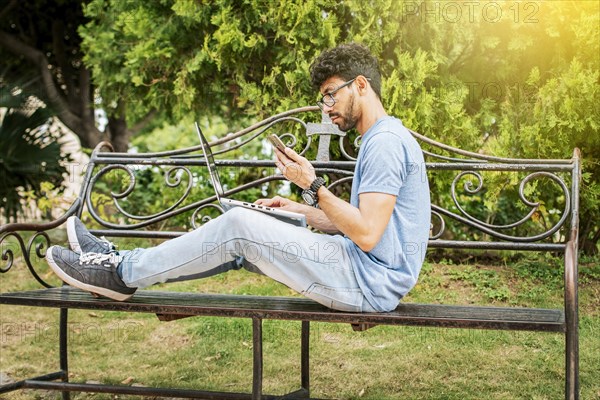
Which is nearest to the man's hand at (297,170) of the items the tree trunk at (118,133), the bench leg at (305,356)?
the bench leg at (305,356)

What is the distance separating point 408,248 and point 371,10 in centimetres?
226

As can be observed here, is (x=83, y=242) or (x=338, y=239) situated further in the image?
(x=83, y=242)

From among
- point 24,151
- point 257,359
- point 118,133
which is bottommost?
point 257,359

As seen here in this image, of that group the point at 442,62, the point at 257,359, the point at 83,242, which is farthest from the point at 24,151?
the point at 257,359

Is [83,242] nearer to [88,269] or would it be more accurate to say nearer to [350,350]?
[88,269]

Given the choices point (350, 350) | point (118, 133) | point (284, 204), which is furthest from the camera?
point (118, 133)

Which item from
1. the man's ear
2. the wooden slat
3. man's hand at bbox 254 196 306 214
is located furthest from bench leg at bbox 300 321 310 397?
the man's ear

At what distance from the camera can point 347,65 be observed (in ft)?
10.2

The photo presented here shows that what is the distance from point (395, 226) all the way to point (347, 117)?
472mm

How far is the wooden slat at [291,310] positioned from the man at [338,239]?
73 millimetres

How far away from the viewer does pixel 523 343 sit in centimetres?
429

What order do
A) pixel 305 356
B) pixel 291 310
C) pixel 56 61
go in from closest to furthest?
pixel 291 310 → pixel 305 356 → pixel 56 61

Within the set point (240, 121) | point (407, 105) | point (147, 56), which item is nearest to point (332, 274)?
point (407, 105)

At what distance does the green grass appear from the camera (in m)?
3.98
